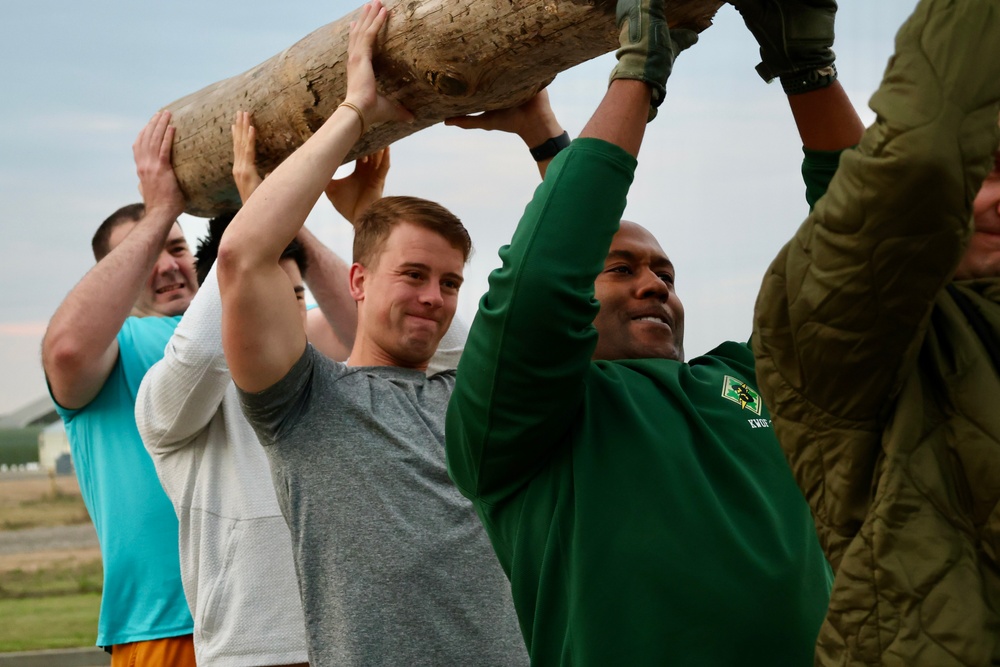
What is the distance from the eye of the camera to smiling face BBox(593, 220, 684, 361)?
2.03m

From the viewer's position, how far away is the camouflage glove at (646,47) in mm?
1697

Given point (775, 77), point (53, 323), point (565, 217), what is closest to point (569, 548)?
point (565, 217)

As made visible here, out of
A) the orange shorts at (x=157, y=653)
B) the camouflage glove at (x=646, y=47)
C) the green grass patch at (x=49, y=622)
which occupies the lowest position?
the green grass patch at (x=49, y=622)

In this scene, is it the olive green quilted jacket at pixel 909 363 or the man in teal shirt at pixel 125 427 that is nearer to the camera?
the olive green quilted jacket at pixel 909 363

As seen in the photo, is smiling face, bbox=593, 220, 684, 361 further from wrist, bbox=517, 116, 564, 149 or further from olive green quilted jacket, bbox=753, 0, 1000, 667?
olive green quilted jacket, bbox=753, 0, 1000, 667

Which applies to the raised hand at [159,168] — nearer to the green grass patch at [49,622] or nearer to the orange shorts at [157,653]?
the orange shorts at [157,653]

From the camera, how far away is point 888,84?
1.05 m

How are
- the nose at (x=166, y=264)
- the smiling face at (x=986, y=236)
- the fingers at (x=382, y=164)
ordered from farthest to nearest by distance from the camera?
the nose at (x=166, y=264) → the fingers at (x=382, y=164) → the smiling face at (x=986, y=236)

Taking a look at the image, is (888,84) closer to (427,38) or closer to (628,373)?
(628,373)

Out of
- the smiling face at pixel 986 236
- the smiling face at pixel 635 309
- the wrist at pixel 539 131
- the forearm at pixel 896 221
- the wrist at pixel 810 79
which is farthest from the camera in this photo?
the wrist at pixel 539 131

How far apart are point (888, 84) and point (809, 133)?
0.79m

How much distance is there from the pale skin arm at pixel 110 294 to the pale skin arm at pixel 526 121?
3.01ft

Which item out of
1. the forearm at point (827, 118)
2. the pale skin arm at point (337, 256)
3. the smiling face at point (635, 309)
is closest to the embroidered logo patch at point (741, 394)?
the smiling face at point (635, 309)

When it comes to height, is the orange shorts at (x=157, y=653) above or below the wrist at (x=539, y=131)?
below
